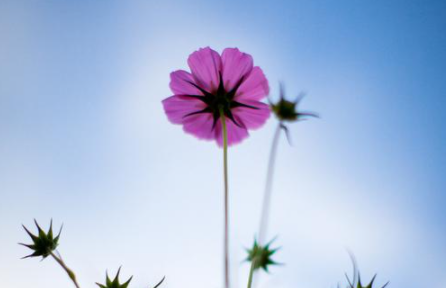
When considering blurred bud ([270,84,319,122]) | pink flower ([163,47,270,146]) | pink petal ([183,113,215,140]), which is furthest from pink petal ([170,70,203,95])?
blurred bud ([270,84,319,122])

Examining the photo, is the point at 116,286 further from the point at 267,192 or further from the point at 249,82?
the point at 249,82

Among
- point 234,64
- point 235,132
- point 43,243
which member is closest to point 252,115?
point 235,132

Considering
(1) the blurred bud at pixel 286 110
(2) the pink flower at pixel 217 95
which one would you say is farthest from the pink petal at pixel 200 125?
(1) the blurred bud at pixel 286 110

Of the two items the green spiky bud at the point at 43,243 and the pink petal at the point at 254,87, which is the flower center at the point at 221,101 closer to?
the pink petal at the point at 254,87

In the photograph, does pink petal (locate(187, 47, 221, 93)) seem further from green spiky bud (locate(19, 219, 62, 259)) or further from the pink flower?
green spiky bud (locate(19, 219, 62, 259))

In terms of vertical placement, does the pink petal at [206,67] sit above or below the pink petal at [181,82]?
above

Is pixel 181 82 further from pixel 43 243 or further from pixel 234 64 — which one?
pixel 43 243

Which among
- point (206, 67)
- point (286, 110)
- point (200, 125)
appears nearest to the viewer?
point (286, 110)

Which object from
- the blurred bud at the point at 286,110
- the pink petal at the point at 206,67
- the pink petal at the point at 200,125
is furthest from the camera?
the pink petal at the point at 200,125
